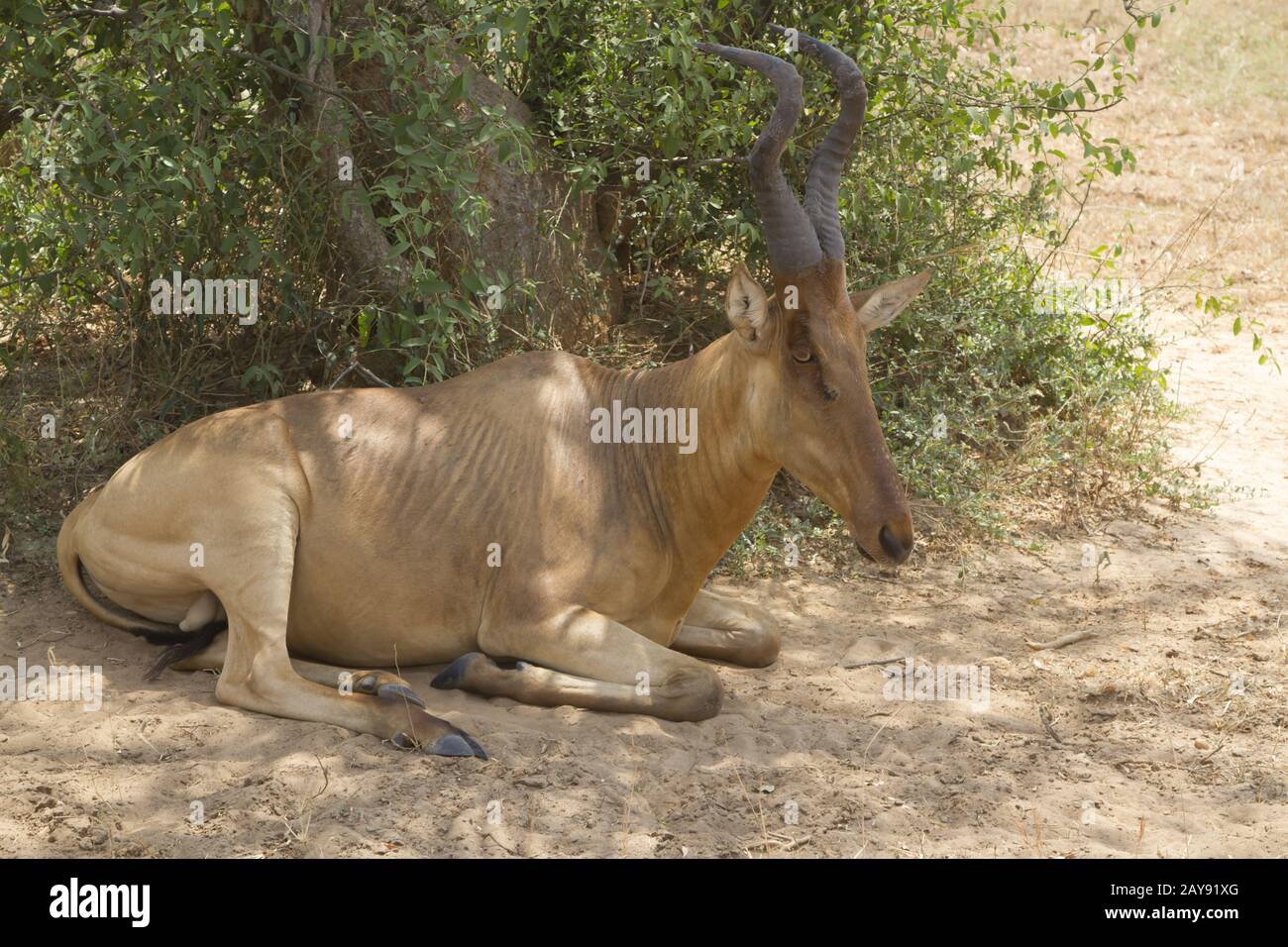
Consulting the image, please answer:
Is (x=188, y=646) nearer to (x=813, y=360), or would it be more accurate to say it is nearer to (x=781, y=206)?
(x=813, y=360)

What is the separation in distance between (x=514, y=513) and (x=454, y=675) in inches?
27.4

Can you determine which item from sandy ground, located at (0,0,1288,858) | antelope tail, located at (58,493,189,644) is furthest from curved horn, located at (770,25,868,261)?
antelope tail, located at (58,493,189,644)

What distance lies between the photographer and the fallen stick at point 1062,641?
6.52 m

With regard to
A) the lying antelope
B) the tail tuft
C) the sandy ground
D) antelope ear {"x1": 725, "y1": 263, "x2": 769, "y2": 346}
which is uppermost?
antelope ear {"x1": 725, "y1": 263, "x2": 769, "y2": 346}

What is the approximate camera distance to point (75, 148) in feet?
20.5

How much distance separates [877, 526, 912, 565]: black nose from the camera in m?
5.17

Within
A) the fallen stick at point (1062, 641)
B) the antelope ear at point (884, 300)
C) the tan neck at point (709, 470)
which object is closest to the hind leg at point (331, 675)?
the tan neck at point (709, 470)

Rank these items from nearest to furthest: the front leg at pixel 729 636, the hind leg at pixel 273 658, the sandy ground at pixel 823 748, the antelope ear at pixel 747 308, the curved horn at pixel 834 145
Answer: the sandy ground at pixel 823 748 < the hind leg at pixel 273 658 < the antelope ear at pixel 747 308 < the curved horn at pixel 834 145 < the front leg at pixel 729 636

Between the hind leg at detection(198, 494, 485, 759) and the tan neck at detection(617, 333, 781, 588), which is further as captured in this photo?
the tan neck at detection(617, 333, 781, 588)

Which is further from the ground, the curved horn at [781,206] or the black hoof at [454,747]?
the curved horn at [781,206]

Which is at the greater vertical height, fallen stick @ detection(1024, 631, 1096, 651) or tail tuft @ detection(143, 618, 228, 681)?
tail tuft @ detection(143, 618, 228, 681)

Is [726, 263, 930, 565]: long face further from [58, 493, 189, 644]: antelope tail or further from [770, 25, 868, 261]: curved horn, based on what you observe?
[58, 493, 189, 644]: antelope tail

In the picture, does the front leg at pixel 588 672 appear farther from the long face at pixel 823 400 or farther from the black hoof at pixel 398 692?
the long face at pixel 823 400
